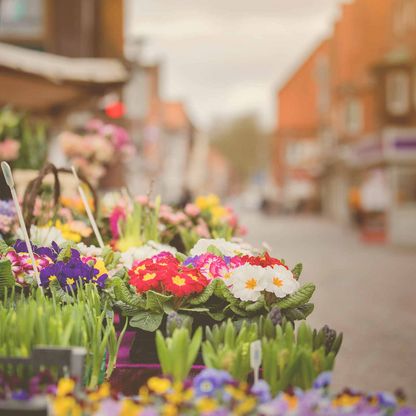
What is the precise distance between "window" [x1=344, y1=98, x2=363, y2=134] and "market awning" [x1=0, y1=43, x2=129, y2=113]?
33.9m

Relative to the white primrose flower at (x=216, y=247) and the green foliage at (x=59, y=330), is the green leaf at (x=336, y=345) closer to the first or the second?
the green foliage at (x=59, y=330)

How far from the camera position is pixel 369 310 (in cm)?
1106

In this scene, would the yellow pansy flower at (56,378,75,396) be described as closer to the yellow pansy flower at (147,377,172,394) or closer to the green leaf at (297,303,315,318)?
the yellow pansy flower at (147,377,172,394)

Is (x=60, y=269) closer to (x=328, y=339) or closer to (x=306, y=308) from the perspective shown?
(x=306, y=308)

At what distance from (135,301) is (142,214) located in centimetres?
177

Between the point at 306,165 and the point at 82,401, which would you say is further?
the point at 306,165

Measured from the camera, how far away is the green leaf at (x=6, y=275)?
2.89 m

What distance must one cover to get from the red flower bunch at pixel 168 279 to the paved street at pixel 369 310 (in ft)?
11.6

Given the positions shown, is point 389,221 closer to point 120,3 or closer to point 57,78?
point 120,3

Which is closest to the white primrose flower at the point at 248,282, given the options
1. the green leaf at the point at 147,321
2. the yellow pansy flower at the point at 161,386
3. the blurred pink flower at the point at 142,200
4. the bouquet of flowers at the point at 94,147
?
the green leaf at the point at 147,321

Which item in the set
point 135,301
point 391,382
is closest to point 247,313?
point 135,301

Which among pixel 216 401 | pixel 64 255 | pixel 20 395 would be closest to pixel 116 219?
pixel 64 255

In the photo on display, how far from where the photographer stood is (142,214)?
466 centimetres

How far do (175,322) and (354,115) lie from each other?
142ft
